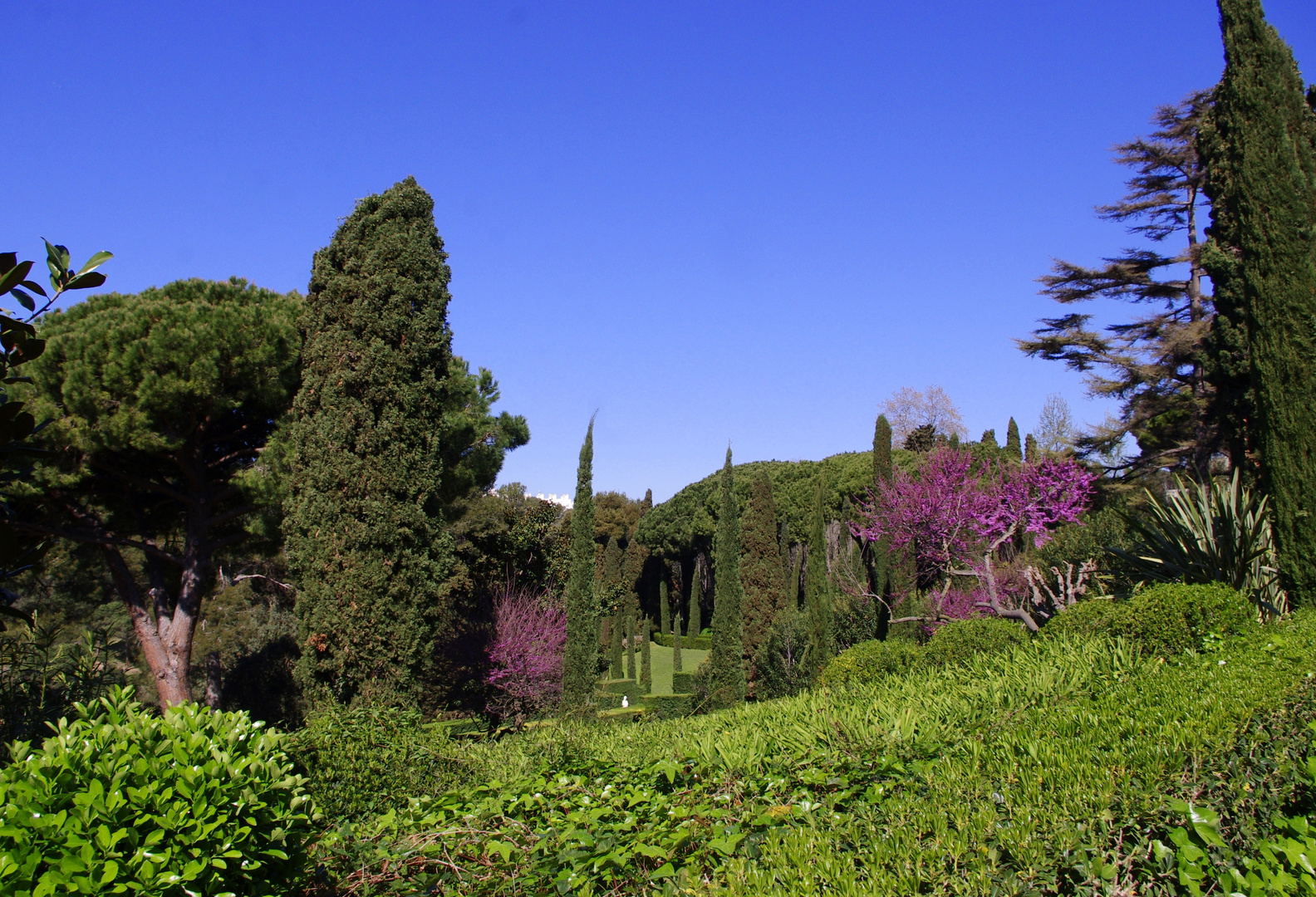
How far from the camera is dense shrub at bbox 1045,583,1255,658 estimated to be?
627cm

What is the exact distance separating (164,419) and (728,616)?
14.3 metres

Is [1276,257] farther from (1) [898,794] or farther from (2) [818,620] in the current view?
(2) [818,620]

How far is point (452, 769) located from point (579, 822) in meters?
2.26

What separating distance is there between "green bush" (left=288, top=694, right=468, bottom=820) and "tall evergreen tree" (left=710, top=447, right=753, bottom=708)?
14.8 metres

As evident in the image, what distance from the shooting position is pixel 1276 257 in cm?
949

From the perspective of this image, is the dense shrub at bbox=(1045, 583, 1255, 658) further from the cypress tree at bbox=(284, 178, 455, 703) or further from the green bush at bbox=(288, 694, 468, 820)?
the cypress tree at bbox=(284, 178, 455, 703)

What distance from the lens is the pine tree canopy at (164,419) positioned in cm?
1132

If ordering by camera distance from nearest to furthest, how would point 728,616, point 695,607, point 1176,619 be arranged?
point 1176,619, point 728,616, point 695,607

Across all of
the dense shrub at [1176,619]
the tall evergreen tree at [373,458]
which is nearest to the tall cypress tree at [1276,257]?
the dense shrub at [1176,619]

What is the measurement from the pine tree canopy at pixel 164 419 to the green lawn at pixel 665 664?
18.7 meters

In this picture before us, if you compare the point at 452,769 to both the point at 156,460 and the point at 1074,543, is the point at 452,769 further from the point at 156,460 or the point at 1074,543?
the point at 1074,543

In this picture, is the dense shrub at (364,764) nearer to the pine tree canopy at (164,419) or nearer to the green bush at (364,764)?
the green bush at (364,764)

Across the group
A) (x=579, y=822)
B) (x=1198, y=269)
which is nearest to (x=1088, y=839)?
(x=579, y=822)

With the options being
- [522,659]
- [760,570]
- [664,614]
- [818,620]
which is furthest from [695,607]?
[522,659]
